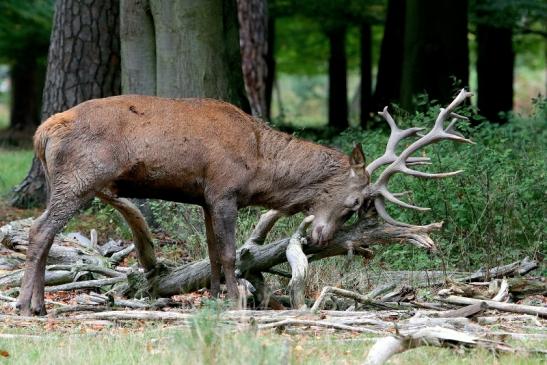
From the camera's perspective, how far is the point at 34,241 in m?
9.18

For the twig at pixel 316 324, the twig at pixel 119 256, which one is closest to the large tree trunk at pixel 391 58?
the twig at pixel 119 256

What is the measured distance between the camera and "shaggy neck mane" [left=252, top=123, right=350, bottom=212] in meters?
9.92

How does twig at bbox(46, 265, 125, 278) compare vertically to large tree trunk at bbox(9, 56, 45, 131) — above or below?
below

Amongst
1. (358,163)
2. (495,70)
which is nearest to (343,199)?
(358,163)

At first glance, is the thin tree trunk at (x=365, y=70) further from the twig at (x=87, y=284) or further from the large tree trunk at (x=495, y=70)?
the twig at (x=87, y=284)

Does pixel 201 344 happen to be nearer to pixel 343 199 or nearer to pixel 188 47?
pixel 343 199

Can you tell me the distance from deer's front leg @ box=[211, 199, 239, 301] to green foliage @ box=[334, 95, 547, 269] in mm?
2182

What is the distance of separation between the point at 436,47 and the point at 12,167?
719 cm

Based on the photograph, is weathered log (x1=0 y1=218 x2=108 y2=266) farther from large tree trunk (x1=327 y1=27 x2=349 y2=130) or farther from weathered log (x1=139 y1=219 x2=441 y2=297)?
large tree trunk (x1=327 y1=27 x2=349 y2=130)

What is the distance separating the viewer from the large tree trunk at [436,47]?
1808 centimetres

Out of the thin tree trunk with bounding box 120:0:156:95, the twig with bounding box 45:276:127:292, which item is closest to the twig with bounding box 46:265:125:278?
the twig with bounding box 45:276:127:292

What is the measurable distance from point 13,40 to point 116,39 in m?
8.61

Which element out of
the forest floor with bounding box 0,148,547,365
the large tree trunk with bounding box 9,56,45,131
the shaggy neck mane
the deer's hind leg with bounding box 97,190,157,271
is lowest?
the forest floor with bounding box 0,148,547,365

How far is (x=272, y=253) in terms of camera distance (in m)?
9.62
